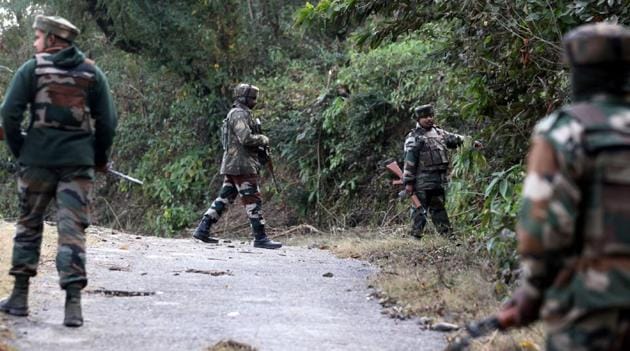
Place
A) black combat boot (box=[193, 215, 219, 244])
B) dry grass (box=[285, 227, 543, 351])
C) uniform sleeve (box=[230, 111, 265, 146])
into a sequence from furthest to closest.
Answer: black combat boot (box=[193, 215, 219, 244]) → uniform sleeve (box=[230, 111, 265, 146]) → dry grass (box=[285, 227, 543, 351])

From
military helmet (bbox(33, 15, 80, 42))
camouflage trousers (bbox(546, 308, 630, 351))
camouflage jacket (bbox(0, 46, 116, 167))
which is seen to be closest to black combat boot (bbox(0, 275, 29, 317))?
camouflage jacket (bbox(0, 46, 116, 167))

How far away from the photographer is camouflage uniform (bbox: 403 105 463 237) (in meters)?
11.9

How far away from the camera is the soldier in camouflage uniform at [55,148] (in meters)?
6.12

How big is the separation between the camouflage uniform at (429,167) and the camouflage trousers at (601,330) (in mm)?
8838

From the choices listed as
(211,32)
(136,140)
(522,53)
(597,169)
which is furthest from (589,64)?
(136,140)

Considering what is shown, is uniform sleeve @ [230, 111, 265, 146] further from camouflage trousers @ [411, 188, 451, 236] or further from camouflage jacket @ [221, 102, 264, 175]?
camouflage trousers @ [411, 188, 451, 236]

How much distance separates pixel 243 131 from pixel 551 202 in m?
9.17

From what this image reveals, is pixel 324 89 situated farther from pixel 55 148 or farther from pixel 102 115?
pixel 55 148

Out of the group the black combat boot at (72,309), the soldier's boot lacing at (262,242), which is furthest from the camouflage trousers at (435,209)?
the black combat boot at (72,309)

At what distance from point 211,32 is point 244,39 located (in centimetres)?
97

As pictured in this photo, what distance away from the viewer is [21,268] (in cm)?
621

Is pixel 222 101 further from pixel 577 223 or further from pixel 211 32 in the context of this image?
pixel 577 223

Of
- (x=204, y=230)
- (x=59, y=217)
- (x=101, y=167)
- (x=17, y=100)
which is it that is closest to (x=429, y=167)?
(x=204, y=230)

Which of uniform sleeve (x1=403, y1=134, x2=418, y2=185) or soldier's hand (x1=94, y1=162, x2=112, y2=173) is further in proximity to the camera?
uniform sleeve (x1=403, y1=134, x2=418, y2=185)
